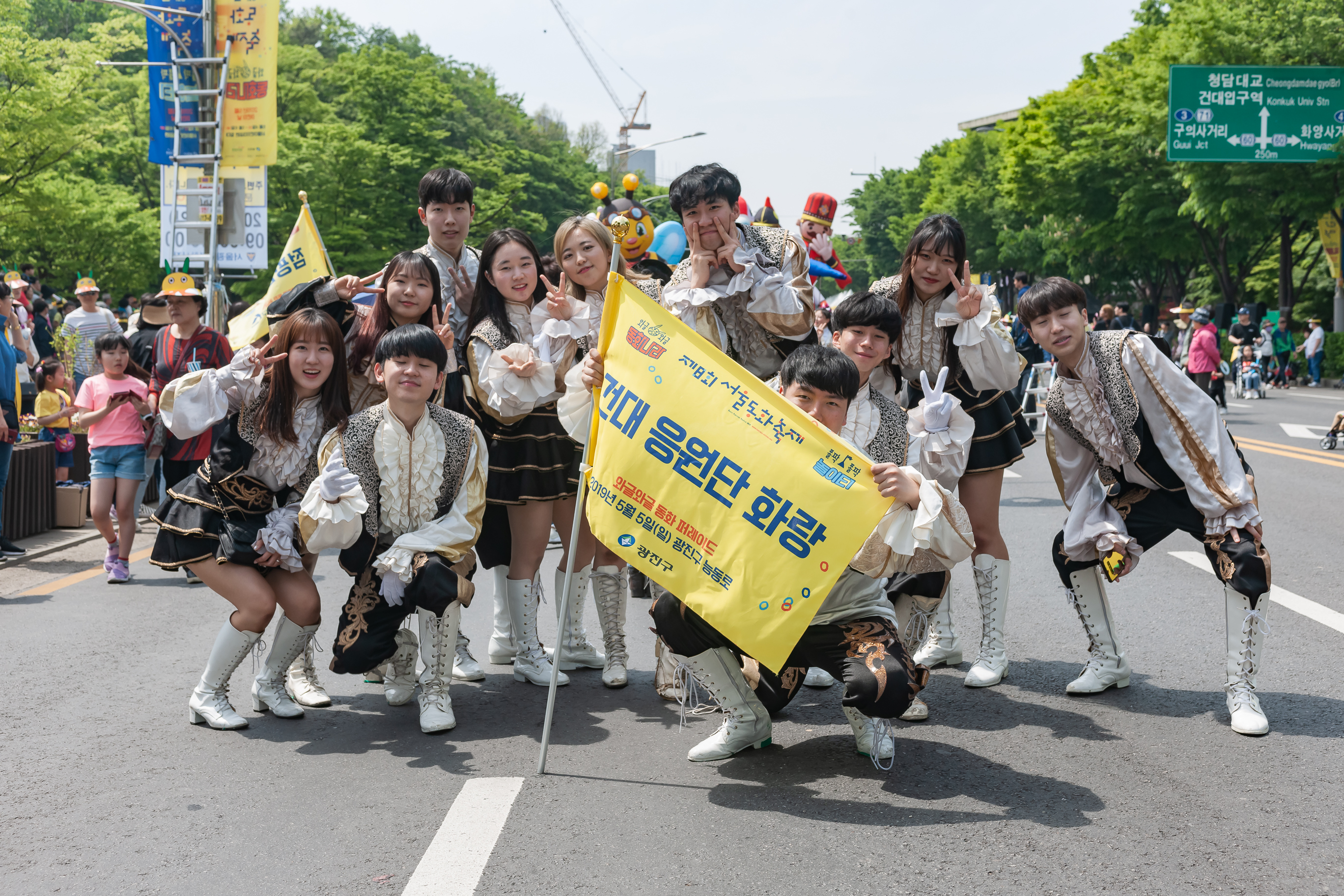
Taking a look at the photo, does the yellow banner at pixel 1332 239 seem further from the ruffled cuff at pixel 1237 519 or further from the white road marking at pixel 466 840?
the white road marking at pixel 466 840

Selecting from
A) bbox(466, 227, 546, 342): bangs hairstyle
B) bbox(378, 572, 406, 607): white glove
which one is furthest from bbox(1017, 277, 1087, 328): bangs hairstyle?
bbox(378, 572, 406, 607): white glove

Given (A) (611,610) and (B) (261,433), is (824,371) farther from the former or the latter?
(B) (261,433)

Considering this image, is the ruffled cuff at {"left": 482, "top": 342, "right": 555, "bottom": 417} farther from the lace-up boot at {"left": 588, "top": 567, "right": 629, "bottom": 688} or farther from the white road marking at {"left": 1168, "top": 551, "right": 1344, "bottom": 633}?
the white road marking at {"left": 1168, "top": 551, "right": 1344, "bottom": 633}

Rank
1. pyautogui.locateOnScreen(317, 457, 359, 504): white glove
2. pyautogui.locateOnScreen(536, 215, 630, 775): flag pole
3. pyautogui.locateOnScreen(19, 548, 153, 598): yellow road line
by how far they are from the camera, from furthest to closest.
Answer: pyautogui.locateOnScreen(19, 548, 153, 598): yellow road line < pyautogui.locateOnScreen(317, 457, 359, 504): white glove < pyautogui.locateOnScreen(536, 215, 630, 775): flag pole

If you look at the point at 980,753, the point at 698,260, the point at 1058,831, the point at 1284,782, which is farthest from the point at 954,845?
the point at 698,260

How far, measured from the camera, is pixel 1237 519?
4773 mm

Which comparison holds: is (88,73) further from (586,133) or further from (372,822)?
(586,133)

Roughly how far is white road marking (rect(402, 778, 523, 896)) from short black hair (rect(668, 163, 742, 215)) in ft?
7.78

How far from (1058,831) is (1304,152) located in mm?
27533

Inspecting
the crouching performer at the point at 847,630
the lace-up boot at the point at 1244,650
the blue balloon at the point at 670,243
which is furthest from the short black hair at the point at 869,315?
the blue balloon at the point at 670,243

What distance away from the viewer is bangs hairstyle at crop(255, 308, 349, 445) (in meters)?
4.98

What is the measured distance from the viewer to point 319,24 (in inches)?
2773

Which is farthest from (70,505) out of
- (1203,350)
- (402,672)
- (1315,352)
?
(1315,352)

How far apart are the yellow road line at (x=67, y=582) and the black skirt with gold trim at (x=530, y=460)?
4035mm
